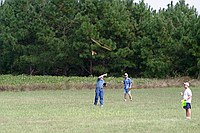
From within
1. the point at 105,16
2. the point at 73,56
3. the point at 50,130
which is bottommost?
the point at 50,130

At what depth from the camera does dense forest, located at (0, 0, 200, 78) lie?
59.4 meters

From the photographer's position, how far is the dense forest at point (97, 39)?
59406mm

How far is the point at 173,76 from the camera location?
59.8 metres

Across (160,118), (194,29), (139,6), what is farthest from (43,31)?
(160,118)

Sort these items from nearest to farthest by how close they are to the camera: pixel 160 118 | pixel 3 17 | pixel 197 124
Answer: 1. pixel 197 124
2. pixel 160 118
3. pixel 3 17

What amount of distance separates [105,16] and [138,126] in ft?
147

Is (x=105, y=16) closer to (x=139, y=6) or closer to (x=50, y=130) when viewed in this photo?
(x=139, y=6)

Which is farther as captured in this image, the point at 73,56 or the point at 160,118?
the point at 73,56

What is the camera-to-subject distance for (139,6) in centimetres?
6488

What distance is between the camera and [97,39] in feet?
197

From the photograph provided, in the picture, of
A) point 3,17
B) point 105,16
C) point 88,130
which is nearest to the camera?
point 88,130

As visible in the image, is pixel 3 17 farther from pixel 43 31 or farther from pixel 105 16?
pixel 105 16

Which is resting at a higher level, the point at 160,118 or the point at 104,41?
the point at 104,41

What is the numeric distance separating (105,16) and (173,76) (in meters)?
9.85
